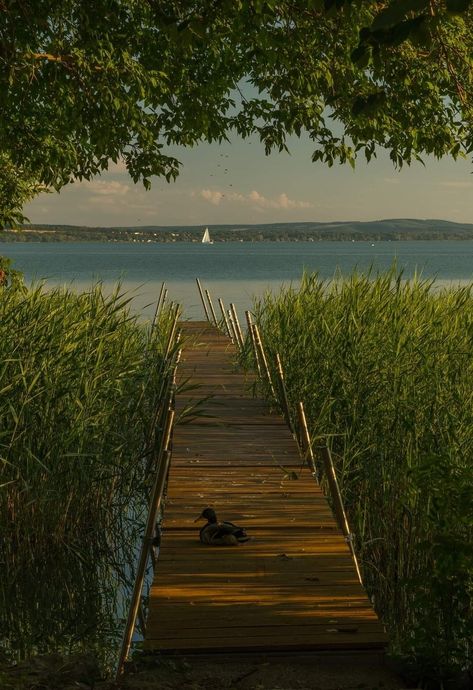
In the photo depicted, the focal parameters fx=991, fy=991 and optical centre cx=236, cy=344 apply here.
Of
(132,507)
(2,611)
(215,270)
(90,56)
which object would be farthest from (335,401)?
(215,270)

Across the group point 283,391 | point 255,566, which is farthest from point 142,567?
point 283,391

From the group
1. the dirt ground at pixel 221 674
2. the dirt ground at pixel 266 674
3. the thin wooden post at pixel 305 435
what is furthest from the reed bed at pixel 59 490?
the dirt ground at pixel 266 674

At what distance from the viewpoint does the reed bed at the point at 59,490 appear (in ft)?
25.8

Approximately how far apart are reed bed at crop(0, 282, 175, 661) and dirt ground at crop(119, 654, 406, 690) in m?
2.23

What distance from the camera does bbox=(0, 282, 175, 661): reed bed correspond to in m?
7.87

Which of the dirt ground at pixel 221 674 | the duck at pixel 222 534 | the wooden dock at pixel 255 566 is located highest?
the duck at pixel 222 534

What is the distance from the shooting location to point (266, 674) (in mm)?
5027

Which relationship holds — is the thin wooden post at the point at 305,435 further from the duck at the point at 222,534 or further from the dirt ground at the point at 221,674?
the dirt ground at the point at 221,674

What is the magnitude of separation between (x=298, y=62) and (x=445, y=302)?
4200 mm

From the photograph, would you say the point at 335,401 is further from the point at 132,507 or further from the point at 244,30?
the point at 244,30

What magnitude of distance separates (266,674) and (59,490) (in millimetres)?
3907

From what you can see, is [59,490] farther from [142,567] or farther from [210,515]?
[142,567]

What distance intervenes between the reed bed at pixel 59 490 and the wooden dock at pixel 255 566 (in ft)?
2.83

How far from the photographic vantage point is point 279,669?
510 cm
